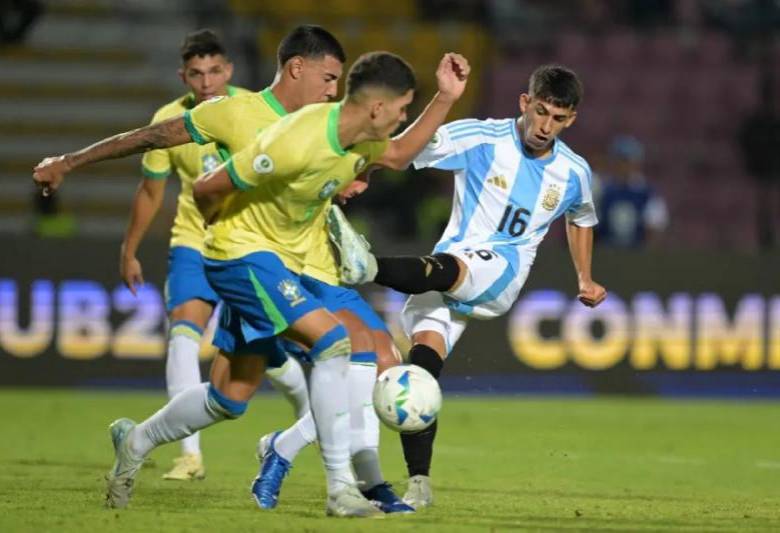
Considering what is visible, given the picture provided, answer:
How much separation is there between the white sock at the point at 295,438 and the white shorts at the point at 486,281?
0.91 meters

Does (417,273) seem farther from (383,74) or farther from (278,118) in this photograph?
(383,74)

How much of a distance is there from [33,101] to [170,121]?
12.5m

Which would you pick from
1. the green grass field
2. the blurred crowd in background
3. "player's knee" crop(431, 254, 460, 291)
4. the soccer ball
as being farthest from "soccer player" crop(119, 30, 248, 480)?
the blurred crowd in background

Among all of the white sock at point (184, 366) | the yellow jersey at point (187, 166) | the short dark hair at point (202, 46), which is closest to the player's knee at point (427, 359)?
the white sock at point (184, 366)

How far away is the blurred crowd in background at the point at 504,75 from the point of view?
1845 cm

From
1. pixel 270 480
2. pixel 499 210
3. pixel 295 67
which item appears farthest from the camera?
pixel 499 210

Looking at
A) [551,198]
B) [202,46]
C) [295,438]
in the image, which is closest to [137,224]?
[202,46]

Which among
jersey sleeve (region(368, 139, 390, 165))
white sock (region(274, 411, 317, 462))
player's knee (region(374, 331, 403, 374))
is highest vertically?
jersey sleeve (region(368, 139, 390, 165))

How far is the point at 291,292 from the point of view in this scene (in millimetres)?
6395

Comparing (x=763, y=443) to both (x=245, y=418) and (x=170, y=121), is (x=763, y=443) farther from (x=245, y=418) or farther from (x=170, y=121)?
(x=170, y=121)

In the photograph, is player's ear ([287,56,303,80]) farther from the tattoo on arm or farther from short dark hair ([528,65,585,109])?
short dark hair ([528,65,585,109])

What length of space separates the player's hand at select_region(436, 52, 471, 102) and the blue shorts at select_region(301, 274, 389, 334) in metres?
1.04

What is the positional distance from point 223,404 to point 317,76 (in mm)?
1417

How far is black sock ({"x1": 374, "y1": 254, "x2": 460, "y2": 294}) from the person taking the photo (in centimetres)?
734
